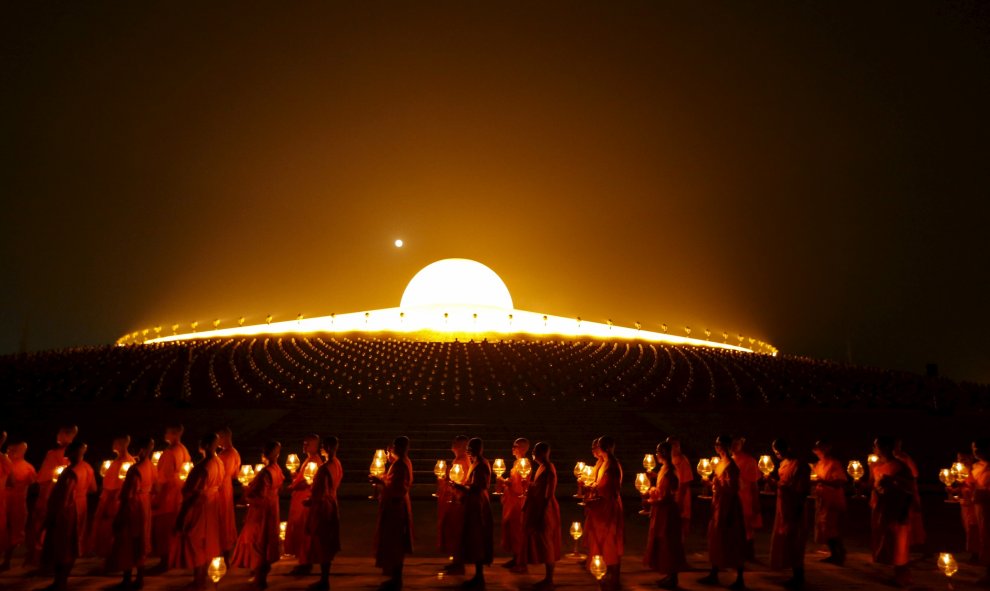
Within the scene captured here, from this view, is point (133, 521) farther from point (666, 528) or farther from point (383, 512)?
point (666, 528)

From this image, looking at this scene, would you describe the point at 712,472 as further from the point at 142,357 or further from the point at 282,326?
the point at 282,326

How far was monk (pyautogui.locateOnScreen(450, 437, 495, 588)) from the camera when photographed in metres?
6.64

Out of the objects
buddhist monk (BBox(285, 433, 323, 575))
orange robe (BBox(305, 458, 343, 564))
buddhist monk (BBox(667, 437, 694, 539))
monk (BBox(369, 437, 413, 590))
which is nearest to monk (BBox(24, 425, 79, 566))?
buddhist monk (BBox(285, 433, 323, 575))

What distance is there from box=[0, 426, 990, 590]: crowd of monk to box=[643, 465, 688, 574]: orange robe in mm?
11

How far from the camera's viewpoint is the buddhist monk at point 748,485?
7.58m

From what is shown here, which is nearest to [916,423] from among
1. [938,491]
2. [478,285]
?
[938,491]

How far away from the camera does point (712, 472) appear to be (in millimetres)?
7246

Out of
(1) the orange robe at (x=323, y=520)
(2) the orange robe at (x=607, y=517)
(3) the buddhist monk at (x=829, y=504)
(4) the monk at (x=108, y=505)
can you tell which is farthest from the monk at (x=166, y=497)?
(3) the buddhist monk at (x=829, y=504)

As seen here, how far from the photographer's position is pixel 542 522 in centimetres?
672

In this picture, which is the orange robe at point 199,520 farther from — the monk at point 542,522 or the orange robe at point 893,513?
the orange robe at point 893,513

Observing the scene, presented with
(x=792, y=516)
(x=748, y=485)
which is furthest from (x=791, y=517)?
(x=748, y=485)

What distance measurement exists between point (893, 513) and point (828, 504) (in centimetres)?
89

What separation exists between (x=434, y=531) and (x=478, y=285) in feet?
147

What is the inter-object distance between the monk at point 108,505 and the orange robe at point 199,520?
939 mm
